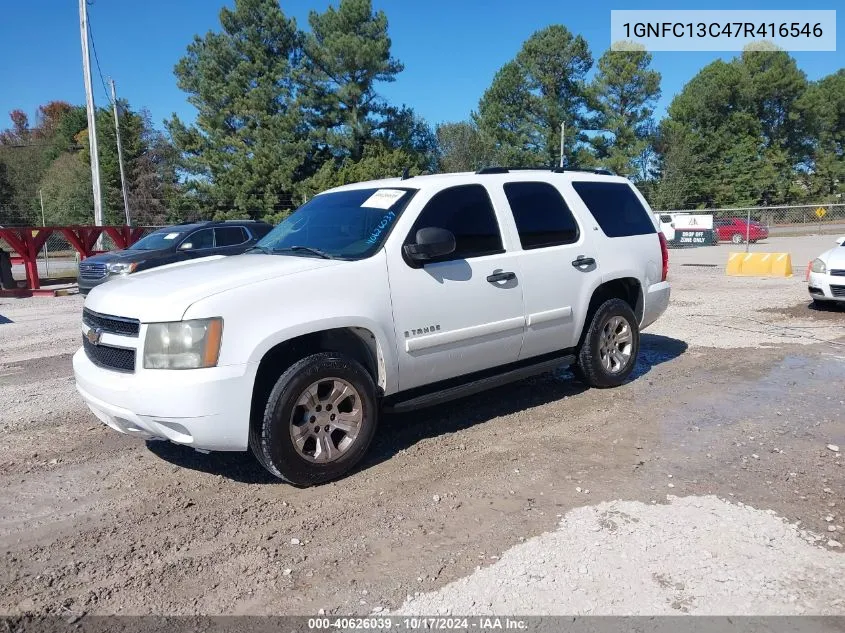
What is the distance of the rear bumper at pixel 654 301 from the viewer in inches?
253

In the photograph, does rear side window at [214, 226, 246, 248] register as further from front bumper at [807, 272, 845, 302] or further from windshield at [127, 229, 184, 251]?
front bumper at [807, 272, 845, 302]

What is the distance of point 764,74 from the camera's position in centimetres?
6025

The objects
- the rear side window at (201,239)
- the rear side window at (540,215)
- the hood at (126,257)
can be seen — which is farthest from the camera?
the rear side window at (201,239)

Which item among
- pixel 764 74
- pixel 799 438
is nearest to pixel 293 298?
pixel 799 438

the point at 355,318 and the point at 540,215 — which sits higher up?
the point at 540,215

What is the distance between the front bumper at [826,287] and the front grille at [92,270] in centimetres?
1281

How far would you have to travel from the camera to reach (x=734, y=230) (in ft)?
101

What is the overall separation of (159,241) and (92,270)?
1.43 meters

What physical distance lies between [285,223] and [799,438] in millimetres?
4259

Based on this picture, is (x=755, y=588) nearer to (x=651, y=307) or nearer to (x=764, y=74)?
(x=651, y=307)

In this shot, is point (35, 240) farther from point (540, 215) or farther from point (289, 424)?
point (289, 424)

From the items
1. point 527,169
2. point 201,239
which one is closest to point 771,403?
point 527,169

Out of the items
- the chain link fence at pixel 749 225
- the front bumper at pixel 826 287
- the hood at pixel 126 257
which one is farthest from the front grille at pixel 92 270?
the chain link fence at pixel 749 225

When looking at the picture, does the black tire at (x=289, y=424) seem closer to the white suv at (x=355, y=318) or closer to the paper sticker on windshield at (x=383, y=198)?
the white suv at (x=355, y=318)
